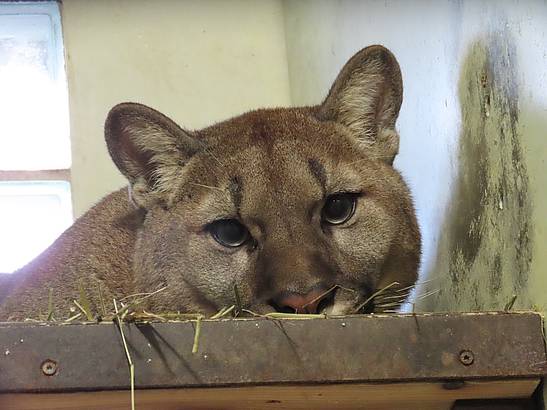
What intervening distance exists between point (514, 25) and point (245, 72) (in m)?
2.78

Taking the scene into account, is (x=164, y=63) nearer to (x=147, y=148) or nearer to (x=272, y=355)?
(x=147, y=148)

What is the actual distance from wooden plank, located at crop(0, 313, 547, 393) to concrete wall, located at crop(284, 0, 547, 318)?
0.19 meters

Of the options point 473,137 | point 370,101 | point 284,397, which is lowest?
point 284,397

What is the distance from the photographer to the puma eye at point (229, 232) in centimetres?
280

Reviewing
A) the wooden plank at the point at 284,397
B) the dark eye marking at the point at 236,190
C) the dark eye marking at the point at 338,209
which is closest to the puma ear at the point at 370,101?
the dark eye marking at the point at 338,209

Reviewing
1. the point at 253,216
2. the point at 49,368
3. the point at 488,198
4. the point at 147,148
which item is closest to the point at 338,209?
the point at 253,216

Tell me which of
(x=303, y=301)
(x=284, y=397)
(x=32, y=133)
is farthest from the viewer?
(x=32, y=133)

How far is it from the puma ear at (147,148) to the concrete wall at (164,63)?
169 cm

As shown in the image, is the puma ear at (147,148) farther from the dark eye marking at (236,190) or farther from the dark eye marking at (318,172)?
the dark eye marking at (318,172)

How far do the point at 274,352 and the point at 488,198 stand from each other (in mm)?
893

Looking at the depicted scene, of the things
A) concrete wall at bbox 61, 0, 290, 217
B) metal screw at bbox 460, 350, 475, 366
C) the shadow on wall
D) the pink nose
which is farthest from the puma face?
concrete wall at bbox 61, 0, 290, 217

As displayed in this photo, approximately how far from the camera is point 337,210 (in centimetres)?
283

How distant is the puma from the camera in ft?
8.75

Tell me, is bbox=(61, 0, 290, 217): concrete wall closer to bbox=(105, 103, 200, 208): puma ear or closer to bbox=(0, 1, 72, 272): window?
bbox=(0, 1, 72, 272): window
